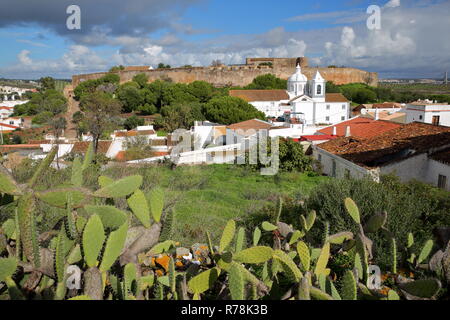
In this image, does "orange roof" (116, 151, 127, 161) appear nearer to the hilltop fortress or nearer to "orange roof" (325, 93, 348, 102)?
"orange roof" (325, 93, 348, 102)

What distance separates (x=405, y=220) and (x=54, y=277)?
485 centimetres

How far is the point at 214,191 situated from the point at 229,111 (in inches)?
719

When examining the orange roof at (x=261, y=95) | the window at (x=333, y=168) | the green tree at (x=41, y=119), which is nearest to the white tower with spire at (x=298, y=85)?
the orange roof at (x=261, y=95)

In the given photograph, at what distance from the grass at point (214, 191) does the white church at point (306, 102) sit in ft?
54.3

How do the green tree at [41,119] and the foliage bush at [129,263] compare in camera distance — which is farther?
the green tree at [41,119]

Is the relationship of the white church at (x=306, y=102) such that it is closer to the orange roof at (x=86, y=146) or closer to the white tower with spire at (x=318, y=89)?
the white tower with spire at (x=318, y=89)

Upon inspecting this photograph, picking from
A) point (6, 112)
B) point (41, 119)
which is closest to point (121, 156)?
point (41, 119)

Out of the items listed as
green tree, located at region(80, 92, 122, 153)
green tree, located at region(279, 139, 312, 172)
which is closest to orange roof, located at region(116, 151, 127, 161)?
green tree, located at region(80, 92, 122, 153)

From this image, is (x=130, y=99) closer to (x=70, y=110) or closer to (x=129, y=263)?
(x=70, y=110)

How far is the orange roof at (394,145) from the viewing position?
11.8 m

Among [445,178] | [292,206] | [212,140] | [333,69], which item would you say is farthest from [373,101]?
[292,206]

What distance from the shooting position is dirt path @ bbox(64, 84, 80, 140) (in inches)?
1418

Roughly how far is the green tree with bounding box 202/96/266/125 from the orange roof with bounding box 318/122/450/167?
1386cm

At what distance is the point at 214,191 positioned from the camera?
11617 mm
